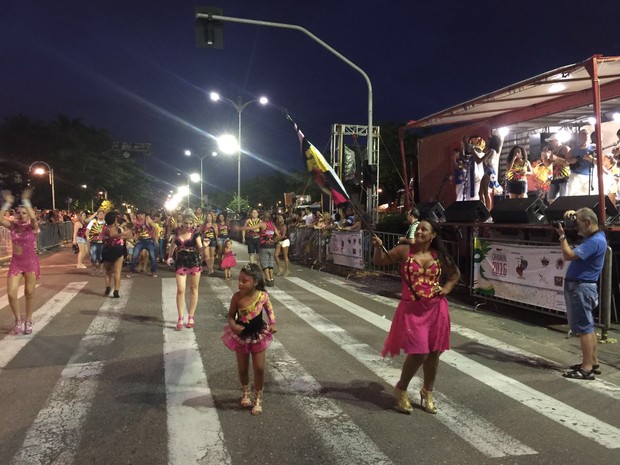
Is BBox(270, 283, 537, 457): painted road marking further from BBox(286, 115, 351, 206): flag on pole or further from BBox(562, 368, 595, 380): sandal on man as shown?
BBox(286, 115, 351, 206): flag on pole

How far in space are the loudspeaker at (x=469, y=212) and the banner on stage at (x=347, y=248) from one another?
9.45ft

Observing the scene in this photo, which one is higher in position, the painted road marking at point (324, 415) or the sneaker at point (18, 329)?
the sneaker at point (18, 329)

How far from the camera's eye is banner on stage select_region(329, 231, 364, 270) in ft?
44.7

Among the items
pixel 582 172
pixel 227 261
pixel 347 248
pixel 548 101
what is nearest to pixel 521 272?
pixel 582 172

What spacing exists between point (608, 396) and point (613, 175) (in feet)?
27.8

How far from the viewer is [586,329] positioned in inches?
207

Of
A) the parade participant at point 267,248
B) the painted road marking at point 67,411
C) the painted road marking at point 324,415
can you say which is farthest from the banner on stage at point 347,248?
the painted road marking at point 67,411

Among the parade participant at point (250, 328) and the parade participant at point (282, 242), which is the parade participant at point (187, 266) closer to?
the parade participant at point (250, 328)

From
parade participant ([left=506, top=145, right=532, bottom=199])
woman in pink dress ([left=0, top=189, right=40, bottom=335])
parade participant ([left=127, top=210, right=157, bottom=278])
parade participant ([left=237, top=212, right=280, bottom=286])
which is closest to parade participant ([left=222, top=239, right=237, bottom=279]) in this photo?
parade participant ([left=237, top=212, right=280, bottom=286])

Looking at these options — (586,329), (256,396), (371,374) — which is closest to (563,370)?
(586,329)

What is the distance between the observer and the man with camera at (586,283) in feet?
17.0

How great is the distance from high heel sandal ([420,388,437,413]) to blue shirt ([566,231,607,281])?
7.73ft

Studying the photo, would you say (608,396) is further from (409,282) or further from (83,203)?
(83,203)

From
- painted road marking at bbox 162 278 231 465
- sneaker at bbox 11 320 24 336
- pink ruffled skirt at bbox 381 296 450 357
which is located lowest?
painted road marking at bbox 162 278 231 465
